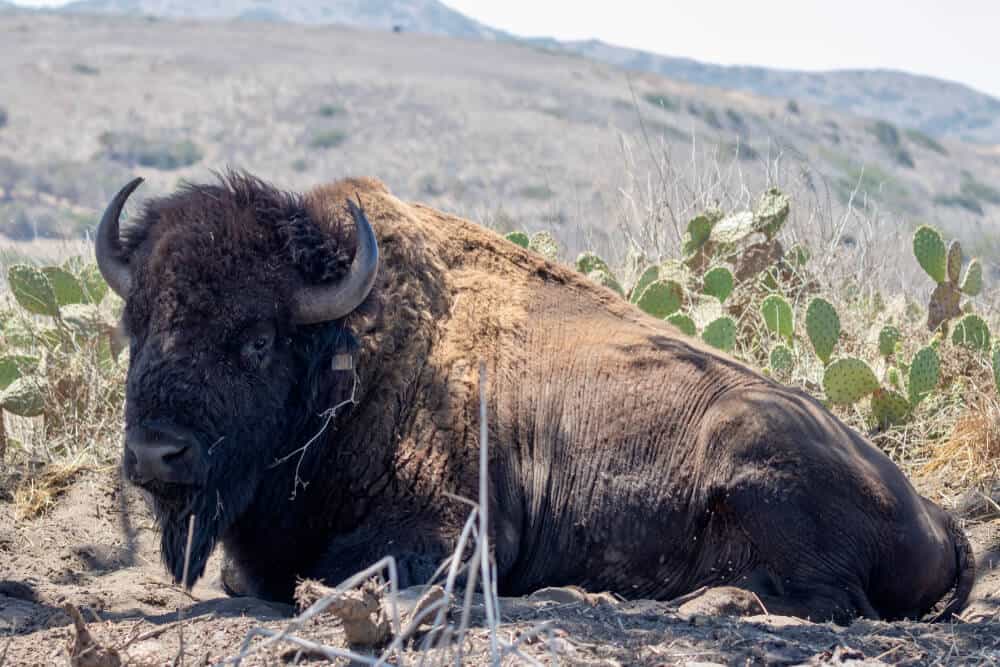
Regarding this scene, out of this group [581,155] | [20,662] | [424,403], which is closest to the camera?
[20,662]

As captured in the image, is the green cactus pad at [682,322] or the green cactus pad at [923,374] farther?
the green cactus pad at [682,322]

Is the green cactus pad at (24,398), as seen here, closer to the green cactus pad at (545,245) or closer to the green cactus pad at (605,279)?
the green cactus pad at (545,245)

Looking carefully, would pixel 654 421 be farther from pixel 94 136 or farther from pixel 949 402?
pixel 94 136

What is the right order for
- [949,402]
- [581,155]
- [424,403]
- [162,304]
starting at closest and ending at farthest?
1. [162,304]
2. [424,403]
3. [949,402]
4. [581,155]

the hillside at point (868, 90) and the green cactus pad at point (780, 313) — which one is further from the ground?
the hillside at point (868, 90)

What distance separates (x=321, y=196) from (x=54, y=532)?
2272mm

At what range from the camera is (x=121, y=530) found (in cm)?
631

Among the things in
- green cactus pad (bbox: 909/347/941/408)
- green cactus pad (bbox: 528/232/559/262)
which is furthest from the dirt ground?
green cactus pad (bbox: 528/232/559/262)

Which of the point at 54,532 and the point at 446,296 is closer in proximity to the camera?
the point at 446,296

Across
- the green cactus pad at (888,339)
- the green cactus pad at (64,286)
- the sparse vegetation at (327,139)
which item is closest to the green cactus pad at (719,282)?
the green cactus pad at (888,339)

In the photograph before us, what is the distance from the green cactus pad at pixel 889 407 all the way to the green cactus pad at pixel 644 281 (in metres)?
1.67

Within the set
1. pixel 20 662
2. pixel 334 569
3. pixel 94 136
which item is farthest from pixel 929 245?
pixel 94 136

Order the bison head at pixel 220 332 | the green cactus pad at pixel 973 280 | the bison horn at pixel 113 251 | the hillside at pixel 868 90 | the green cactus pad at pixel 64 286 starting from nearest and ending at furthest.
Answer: the bison head at pixel 220 332
the bison horn at pixel 113 251
the green cactus pad at pixel 64 286
the green cactus pad at pixel 973 280
the hillside at pixel 868 90

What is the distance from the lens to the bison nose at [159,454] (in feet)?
14.9
